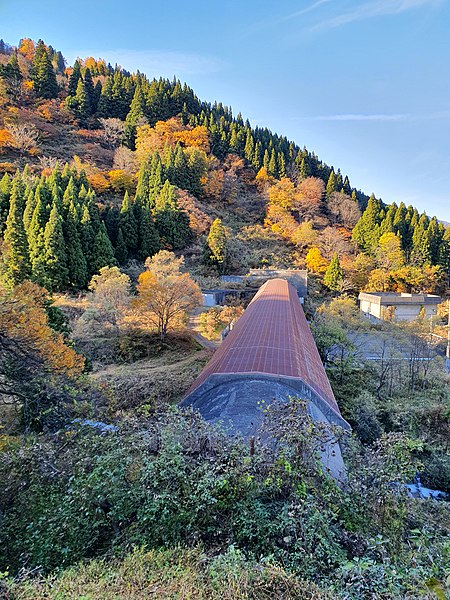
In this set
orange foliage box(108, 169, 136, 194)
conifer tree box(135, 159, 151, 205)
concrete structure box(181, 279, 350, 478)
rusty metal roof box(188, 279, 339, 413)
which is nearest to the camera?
concrete structure box(181, 279, 350, 478)

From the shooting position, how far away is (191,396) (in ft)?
17.2

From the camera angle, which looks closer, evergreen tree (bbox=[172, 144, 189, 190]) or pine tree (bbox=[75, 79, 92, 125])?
evergreen tree (bbox=[172, 144, 189, 190])

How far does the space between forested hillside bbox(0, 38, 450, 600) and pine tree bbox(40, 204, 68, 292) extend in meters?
0.12

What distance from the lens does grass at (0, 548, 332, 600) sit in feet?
6.00

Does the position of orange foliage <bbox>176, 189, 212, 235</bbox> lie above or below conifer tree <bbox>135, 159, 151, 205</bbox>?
below

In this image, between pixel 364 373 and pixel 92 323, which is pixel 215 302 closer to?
pixel 92 323

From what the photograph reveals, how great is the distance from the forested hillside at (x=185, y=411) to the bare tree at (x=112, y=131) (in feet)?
23.5

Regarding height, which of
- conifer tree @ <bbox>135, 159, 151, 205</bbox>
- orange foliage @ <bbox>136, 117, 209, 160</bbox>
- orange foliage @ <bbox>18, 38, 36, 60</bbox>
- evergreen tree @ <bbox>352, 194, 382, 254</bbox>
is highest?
orange foliage @ <bbox>18, 38, 36, 60</bbox>

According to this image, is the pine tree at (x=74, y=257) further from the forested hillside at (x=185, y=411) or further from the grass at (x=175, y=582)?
the grass at (x=175, y=582)

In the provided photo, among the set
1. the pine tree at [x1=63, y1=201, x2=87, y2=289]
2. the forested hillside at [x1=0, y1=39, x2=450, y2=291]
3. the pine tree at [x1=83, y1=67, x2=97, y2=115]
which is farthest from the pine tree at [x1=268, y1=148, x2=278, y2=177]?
the pine tree at [x1=63, y1=201, x2=87, y2=289]

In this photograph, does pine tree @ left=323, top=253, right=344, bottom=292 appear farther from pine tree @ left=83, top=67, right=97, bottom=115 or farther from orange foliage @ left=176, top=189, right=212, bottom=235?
pine tree @ left=83, top=67, right=97, bottom=115

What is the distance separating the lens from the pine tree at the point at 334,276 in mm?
26016

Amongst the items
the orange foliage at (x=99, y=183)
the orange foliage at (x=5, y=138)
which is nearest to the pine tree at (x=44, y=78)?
the orange foliage at (x=5, y=138)

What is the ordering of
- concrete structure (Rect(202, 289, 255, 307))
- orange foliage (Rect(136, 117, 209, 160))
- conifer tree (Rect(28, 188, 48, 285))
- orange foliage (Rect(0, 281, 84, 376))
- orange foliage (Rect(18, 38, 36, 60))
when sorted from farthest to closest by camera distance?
orange foliage (Rect(18, 38, 36, 60)), orange foliage (Rect(136, 117, 209, 160)), concrete structure (Rect(202, 289, 255, 307)), conifer tree (Rect(28, 188, 48, 285)), orange foliage (Rect(0, 281, 84, 376))
